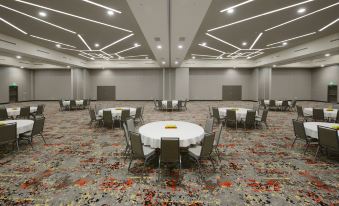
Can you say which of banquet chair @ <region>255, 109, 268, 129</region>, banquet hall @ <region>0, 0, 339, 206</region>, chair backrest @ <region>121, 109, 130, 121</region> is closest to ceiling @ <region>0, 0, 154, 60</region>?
banquet hall @ <region>0, 0, 339, 206</region>

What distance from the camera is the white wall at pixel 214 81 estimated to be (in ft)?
70.1

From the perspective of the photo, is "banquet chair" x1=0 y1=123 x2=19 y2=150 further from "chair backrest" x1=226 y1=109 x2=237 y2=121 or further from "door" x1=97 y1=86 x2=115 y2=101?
"door" x1=97 y1=86 x2=115 y2=101

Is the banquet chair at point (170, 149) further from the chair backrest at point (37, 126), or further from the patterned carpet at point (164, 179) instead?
the chair backrest at point (37, 126)

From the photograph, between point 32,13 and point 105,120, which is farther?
point 105,120

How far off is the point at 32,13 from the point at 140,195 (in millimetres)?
7491

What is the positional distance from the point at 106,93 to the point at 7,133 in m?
18.3

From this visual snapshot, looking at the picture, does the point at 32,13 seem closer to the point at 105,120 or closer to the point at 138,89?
the point at 105,120

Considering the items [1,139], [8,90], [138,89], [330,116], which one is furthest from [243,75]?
[8,90]

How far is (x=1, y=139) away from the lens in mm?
4320

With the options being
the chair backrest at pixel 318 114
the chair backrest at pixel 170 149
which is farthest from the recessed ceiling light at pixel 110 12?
the chair backrest at pixel 318 114

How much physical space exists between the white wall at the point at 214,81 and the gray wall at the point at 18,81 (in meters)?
19.4

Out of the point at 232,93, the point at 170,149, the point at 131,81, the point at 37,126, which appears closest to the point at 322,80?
the point at 232,93

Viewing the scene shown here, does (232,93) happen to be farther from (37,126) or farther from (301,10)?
(37,126)

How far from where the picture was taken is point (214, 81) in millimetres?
21469
